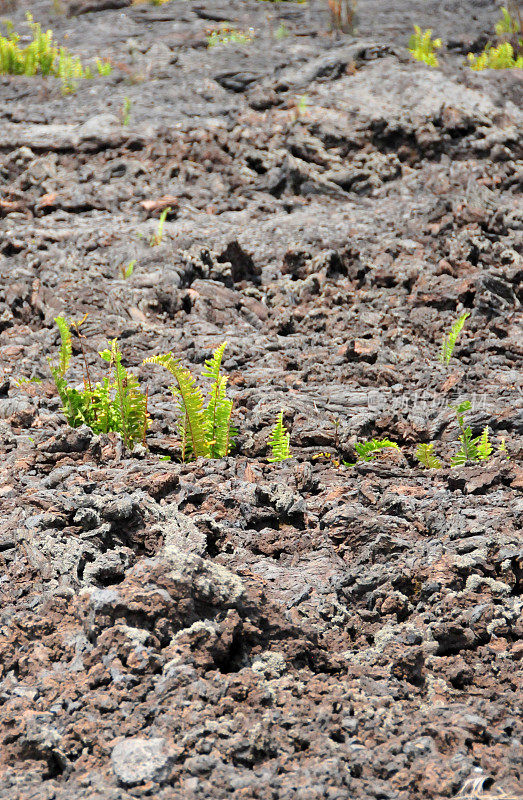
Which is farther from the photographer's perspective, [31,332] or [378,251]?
[378,251]

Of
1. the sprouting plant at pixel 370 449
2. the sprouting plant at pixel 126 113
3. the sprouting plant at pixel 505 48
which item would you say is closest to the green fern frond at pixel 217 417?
the sprouting plant at pixel 370 449

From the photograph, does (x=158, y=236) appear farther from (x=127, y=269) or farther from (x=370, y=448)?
(x=370, y=448)

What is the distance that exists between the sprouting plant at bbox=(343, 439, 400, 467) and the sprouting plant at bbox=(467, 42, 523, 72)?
6395 mm

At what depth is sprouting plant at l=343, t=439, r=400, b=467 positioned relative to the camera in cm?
406

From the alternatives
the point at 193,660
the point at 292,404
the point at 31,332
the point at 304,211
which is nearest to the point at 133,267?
the point at 31,332

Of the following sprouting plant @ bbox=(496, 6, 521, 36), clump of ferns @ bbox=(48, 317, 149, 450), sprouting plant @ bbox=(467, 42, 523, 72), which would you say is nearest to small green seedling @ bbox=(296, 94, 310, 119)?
sprouting plant @ bbox=(467, 42, 523, 72)

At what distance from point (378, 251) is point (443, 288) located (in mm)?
760

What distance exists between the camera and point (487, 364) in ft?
16.7

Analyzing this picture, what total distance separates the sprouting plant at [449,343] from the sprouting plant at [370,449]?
1.14m

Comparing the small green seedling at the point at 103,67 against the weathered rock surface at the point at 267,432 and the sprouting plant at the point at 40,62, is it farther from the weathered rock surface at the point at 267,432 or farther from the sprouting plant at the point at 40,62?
the weathered rock surface at the point at 267,432

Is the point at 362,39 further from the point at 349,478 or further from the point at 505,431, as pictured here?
the point at 349,478

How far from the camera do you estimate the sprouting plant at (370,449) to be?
13.3 ft

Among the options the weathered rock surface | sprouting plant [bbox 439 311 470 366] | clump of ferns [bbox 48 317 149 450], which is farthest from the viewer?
sprouting plant [bbox 439 311 470 366]

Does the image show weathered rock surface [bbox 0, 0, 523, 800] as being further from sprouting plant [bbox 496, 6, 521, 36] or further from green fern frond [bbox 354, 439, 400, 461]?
sprouting plant [bbox 496, 6, 521, 36]
